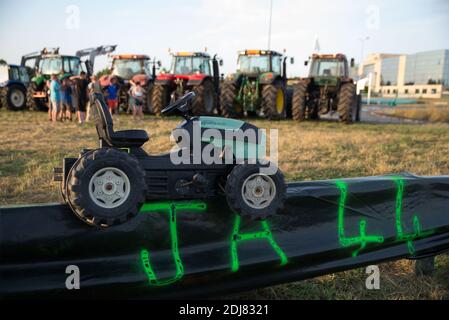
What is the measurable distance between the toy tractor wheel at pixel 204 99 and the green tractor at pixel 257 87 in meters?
0.64

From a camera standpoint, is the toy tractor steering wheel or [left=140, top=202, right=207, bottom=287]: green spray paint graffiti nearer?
[left=140, top=202, right=207, bottom=287]: green spray paint graffiti

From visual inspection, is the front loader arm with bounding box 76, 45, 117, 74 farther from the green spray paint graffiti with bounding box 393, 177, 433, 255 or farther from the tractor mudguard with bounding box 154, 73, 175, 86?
the green spray paint graffiti with bounding box 393, 177, 433, 255

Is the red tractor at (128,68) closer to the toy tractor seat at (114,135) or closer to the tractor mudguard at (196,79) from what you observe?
the tractor mudguard at (196,79)

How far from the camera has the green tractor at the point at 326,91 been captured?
14.3m

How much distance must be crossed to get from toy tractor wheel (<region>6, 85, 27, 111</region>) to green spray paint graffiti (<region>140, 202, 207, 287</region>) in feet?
58.5

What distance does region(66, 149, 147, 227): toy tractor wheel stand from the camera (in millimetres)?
2221

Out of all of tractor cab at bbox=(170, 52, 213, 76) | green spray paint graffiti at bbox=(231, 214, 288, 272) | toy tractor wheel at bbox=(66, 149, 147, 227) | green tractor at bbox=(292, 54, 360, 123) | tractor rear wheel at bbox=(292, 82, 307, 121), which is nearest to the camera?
toy tractor wheel at bbox=(66, 149, 147, 227)

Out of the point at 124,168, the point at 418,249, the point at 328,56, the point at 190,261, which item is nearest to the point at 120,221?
the point at 124,168

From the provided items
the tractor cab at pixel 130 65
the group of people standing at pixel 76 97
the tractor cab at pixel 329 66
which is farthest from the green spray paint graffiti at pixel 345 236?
the tractor cab at pixel 130 65

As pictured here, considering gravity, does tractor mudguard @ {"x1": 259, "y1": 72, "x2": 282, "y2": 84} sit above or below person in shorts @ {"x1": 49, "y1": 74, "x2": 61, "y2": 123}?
above

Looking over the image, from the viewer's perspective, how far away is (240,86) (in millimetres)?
15672

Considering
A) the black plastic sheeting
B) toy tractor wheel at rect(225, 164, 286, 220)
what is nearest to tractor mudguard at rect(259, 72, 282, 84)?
the black plastic sheeting

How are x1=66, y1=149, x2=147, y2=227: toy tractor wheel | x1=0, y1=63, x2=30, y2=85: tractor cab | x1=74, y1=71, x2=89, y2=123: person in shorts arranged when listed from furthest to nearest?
x1=0, y1=63, x2=30, y2=85: tractor cab < x1=74, y1=71, x2=89, y2=123: person in shorts < x1=66, y1=149, x2=147, y2=227: toy tractor wheel

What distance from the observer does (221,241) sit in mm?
2670
